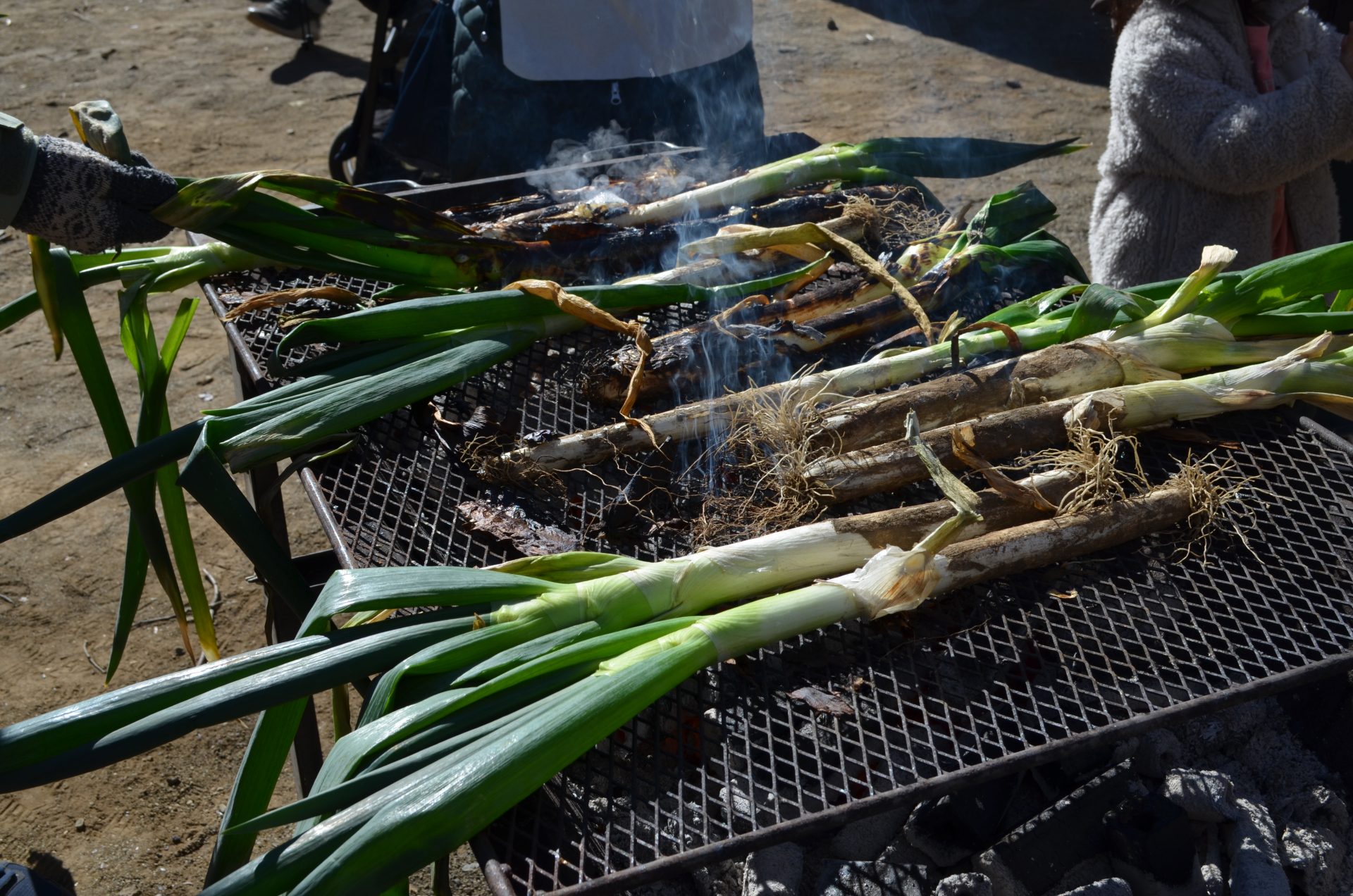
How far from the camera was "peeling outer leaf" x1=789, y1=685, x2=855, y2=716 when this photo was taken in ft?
4.55

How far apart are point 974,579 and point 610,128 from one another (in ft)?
9.33

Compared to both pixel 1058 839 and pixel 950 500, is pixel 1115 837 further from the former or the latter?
pixel 950 500

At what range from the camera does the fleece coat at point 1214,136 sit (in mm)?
2740

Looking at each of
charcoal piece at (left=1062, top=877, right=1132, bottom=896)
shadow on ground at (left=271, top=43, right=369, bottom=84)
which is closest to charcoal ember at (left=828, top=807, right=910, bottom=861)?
charcoal piece at (left=1062, top=877, right=1132, bottom=896)

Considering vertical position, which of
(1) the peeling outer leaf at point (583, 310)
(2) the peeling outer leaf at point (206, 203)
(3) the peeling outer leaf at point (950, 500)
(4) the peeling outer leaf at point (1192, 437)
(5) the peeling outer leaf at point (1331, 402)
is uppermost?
(2) the peeling outer leaf at point (206, 203)

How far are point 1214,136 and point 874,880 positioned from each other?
2.24 meters

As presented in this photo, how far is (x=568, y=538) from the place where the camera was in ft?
5.50

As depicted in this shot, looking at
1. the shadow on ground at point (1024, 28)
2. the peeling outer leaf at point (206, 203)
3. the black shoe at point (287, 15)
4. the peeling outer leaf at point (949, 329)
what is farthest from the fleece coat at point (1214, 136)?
the black shoe at point (287, 15)

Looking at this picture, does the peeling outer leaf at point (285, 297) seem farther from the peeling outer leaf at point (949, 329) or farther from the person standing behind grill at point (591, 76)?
the person standing behind grill at point (591, 76)

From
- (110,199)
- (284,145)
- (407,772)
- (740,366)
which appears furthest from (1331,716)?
(284,145)

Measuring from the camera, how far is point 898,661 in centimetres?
148

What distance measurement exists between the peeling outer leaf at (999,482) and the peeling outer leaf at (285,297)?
133 centimetres

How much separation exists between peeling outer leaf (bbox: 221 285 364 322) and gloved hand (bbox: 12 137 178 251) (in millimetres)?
219

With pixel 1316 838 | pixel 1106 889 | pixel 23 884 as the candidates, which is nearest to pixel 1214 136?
pixel 1316 838
